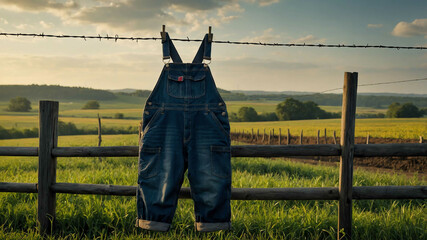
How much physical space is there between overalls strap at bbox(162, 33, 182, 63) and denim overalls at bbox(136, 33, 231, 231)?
142mm

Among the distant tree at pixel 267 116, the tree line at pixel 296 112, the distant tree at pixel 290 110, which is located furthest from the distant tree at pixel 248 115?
the distant tree at pixel 290 110

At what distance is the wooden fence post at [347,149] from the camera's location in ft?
10.1

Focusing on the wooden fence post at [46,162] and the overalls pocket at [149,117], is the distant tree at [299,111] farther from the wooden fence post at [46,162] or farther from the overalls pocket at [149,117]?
the overalls pocket at [149,117]

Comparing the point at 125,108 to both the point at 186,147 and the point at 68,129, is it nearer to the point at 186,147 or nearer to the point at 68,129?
the point at 68,129

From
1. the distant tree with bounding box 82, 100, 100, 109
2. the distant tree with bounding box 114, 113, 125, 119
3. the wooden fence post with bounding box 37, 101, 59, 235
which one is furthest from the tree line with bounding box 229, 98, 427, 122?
the wooden fence post with bounding box 37, 101, 59, 235

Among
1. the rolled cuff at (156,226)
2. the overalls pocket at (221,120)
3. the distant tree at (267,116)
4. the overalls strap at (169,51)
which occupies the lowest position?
the rolled cuff at (156,226)

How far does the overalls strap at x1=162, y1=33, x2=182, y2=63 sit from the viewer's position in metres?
2.91

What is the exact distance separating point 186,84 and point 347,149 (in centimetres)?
169

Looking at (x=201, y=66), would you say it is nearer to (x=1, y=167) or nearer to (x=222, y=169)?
(x=222, y=169)

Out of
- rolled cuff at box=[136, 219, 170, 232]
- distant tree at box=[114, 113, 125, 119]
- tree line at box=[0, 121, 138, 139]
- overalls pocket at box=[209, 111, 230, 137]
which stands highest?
overalls pocket at box=[209, 111, 230, 137]

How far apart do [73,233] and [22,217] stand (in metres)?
0.78

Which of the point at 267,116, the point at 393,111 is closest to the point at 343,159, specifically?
the point at 267,116

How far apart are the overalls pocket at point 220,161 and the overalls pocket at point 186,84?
500 millimetres

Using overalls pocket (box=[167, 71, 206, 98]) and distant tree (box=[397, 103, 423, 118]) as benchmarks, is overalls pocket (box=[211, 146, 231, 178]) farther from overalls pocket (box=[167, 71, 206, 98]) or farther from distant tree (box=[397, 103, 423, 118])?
distant tree (box=[397, 103, 423, 118])
